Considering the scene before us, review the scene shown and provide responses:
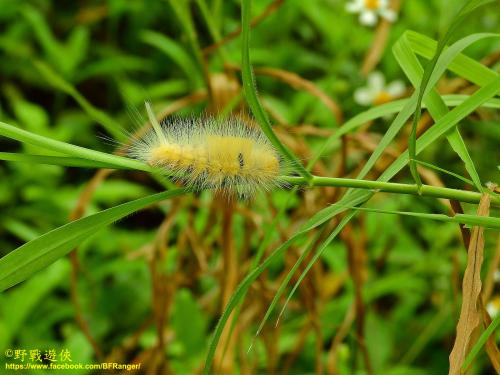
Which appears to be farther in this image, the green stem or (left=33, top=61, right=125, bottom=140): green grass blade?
(left=33, top=61, right=125, bottom=140): green grass blade

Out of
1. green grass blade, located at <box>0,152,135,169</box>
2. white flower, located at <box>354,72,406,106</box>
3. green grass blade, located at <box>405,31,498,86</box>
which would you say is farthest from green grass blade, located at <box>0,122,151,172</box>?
white flower, located at <box>354,72,406,106</box>

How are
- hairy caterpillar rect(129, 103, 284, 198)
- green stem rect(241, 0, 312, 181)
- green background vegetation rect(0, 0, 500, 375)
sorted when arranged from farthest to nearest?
green background vegetation rect(0, 0, 500, 375) → hairy caterpillar rect(129, 103, 284, 198) → green stem rect(241, 0, 312, 181)

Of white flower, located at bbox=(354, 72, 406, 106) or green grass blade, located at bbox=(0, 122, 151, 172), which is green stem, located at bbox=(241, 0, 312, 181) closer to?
green grass blade, located at bbox=(0, 122, 151, 172)

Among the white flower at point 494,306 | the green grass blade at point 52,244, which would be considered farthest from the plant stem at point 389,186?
the white flower at point 494,306

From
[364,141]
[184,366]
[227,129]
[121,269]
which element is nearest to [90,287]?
[121,269]

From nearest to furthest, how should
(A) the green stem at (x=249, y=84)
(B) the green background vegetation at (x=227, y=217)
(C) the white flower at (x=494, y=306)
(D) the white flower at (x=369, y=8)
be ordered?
1. (A) the green stem at (x=249, y=84)
2. (B) the green background vegetation at (x=227, y=217)
3. (C) the white flower at (x=494, y=306)
4. (D) the white flower at (x=369, y=8)

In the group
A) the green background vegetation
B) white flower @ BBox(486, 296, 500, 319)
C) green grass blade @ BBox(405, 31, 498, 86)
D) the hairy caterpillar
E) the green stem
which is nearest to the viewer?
the green stem

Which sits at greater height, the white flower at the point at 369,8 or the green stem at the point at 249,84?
the white flower at the point at 369,8

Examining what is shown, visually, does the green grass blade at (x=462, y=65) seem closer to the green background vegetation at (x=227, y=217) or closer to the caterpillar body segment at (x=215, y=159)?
the green background vegetation at (x=227, y=217)
